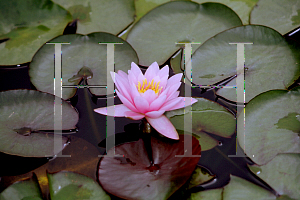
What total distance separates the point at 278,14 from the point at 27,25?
236 centimetres

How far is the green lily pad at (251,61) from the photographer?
1.70 metres

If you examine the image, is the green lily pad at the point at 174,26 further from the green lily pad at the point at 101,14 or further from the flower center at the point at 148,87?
the flower center at the point at 148,87

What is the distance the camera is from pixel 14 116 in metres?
1.48

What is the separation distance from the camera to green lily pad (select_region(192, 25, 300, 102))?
1.70 m

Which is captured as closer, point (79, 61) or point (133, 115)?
point (133, 115)

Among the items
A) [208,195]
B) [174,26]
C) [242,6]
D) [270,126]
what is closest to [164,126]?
[208,195]

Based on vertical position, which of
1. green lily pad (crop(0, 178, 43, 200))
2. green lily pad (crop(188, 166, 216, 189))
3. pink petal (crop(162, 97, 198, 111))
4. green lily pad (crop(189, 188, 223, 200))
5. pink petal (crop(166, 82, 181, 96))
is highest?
pink petal (crop(166, 82, 181, 96))

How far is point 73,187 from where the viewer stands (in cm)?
125

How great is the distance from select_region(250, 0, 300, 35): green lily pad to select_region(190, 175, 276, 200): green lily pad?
58.7 inches

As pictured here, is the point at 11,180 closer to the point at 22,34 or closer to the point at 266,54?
the point at 22,34

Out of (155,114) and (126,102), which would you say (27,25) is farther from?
(155,114)

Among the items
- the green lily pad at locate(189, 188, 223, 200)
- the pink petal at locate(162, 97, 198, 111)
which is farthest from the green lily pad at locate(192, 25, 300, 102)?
the green lily pad at locate(189, 188, 223, 200)

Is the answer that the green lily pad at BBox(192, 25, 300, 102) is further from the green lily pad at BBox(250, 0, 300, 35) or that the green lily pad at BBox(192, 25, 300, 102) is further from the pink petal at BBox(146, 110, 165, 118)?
the pink petal at BBox(146, 110, 165, 118)

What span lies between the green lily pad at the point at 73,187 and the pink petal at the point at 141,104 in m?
0.52
